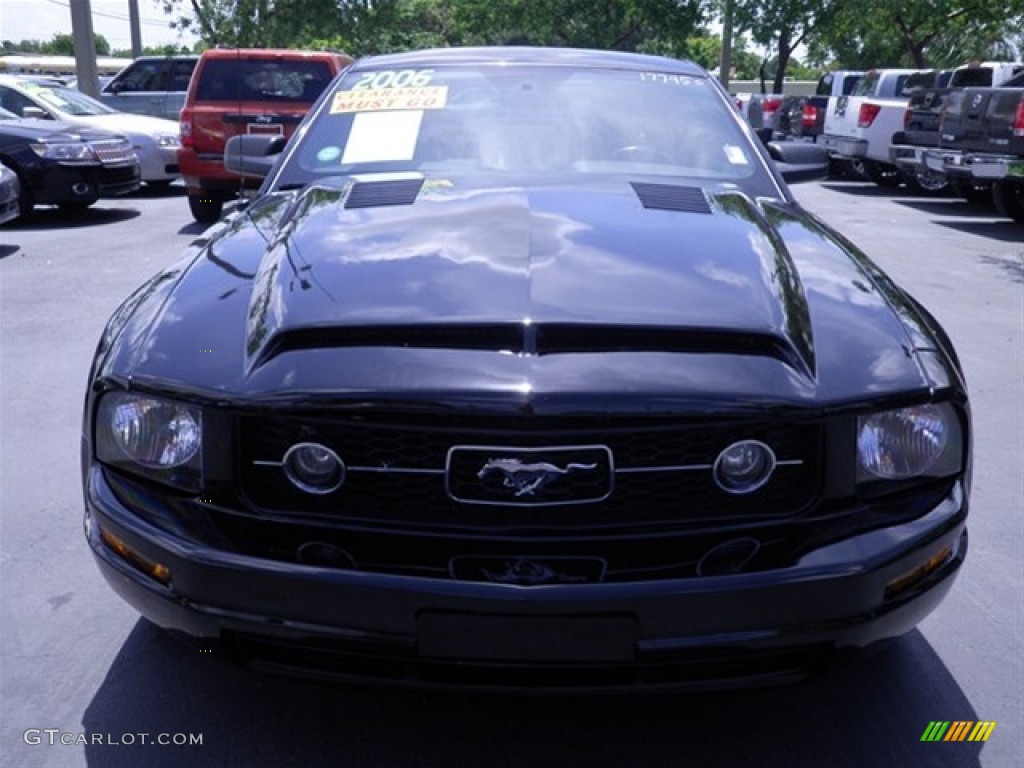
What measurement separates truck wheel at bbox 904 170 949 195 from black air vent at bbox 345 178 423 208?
12.5 metres

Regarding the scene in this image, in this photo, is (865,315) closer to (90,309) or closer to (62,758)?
(62,758)

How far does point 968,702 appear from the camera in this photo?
9.71 ft

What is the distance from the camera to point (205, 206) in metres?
12.1

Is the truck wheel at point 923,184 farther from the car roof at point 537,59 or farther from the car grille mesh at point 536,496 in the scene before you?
the car grille mesh at point 536,496

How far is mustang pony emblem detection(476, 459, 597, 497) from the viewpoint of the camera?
225cm

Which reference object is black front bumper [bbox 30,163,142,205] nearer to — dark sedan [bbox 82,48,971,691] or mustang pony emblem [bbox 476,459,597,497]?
dark sedan [bbox 82,48,971,691]

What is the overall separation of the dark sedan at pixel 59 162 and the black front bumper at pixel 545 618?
1088 cm

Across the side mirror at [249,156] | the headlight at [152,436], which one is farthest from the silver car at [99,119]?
the headlight at [152,436]


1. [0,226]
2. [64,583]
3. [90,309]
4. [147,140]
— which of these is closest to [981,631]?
[64,583]

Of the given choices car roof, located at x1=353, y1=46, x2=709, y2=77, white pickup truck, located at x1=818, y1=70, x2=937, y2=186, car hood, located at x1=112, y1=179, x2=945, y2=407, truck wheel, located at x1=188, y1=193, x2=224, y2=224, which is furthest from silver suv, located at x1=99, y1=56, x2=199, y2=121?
car hood, located at x1=112, y1=179, x2=945, y2=407

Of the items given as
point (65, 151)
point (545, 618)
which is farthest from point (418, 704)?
point (65, 151)

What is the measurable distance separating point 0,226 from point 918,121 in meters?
11.5

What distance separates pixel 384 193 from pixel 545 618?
1629 mm

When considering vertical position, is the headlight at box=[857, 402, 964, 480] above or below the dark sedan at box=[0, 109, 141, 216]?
above
